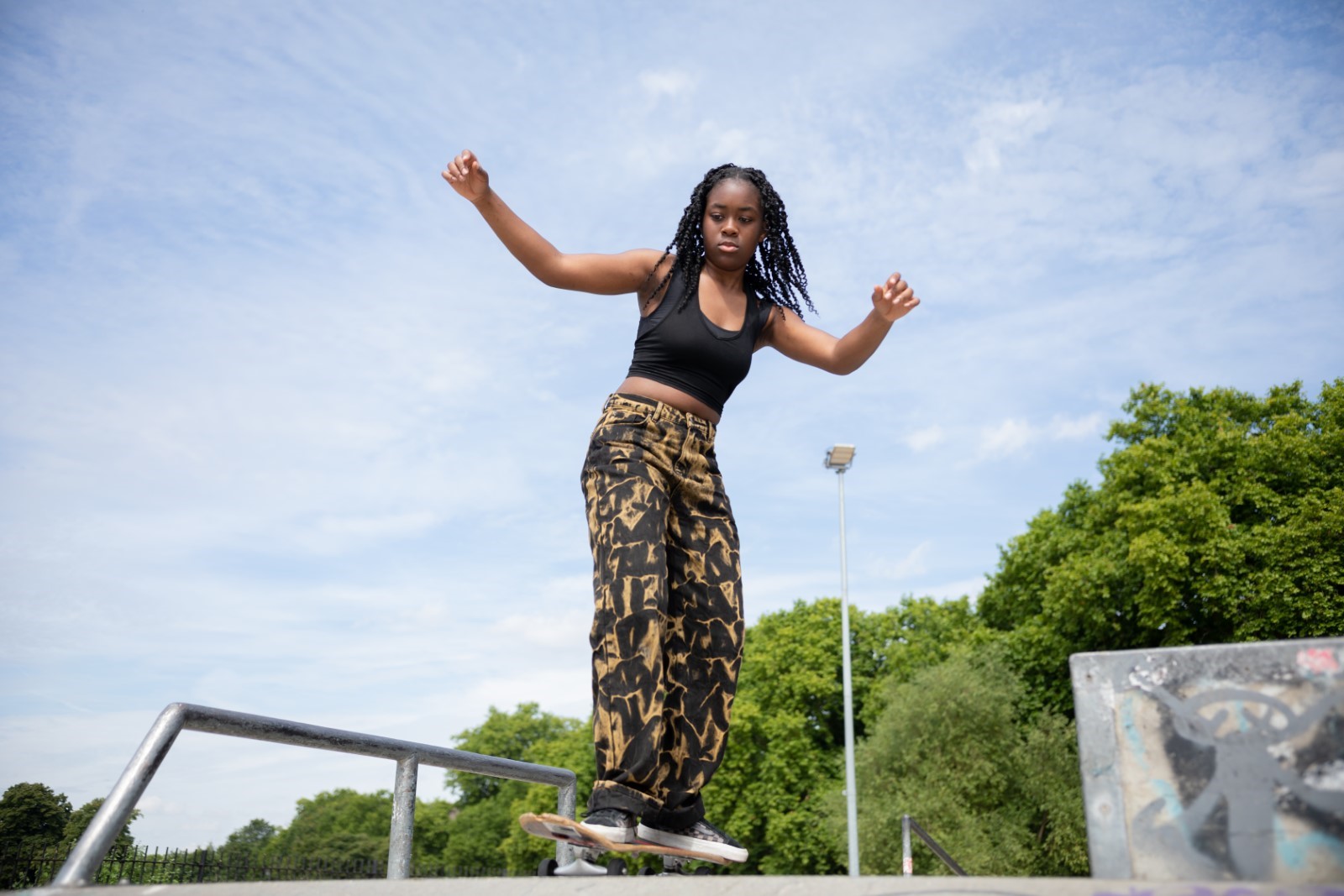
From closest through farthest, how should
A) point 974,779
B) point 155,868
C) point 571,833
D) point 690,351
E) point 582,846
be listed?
point 571,833 → point 582,846 → point 690,351 → point 155,868 → point 974,779

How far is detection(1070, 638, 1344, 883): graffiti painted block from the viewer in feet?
6.02

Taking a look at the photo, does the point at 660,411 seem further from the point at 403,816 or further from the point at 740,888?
the point at 740,888

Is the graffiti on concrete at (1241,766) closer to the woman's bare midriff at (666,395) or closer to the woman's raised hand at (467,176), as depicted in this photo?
the woman's bare midriff at (666,395)

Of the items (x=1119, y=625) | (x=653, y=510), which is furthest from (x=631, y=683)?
(x=1119, y=625)

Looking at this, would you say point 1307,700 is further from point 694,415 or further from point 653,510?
point 694,415

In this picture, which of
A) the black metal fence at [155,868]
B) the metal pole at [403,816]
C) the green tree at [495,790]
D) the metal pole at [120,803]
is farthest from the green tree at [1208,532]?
the green tree at [495,790]

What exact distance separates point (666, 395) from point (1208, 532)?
75.9 ft

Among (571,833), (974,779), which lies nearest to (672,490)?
(571,833)

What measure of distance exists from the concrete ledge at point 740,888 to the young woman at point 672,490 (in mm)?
863

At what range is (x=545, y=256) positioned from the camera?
395cm

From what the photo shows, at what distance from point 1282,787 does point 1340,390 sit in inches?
1074

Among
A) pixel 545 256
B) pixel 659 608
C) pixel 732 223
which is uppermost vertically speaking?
pixel 732 223

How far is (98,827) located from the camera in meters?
2.39

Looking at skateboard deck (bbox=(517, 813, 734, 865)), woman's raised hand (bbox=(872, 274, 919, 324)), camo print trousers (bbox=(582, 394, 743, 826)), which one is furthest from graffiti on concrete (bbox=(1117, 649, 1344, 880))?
woman's raised hand (bbox=(872, 274, 919, 324))
